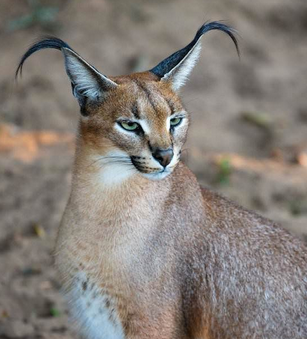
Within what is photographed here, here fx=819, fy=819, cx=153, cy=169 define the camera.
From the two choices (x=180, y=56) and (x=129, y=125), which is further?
(x=180, y=56)

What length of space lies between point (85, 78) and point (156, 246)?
104 centimetres

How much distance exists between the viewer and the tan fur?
15.1 ft

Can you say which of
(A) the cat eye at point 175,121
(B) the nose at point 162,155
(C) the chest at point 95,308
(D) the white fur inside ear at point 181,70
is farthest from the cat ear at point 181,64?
(C) the chest at point 95,308

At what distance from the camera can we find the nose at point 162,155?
4305mm

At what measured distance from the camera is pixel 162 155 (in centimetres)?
430

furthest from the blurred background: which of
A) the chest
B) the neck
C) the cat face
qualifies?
the cat face

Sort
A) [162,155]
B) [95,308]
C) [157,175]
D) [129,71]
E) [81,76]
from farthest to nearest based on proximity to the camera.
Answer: [129,71], [95,308], [81,76], [157,175], [162,155]

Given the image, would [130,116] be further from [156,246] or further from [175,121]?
[156,246]

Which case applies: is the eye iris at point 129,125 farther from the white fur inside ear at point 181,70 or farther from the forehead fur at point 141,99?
the white fur inside ear at point 181,70

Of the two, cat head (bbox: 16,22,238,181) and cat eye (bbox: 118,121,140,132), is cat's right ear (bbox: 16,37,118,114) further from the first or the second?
cat eye (bbox: 118,121,140,132)

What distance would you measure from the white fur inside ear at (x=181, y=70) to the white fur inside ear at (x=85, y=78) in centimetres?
36

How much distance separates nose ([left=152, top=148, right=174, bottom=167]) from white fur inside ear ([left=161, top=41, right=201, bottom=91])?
58 cm

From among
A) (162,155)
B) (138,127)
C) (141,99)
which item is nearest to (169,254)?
(162,155)

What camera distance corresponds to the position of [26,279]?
662 centimetres
